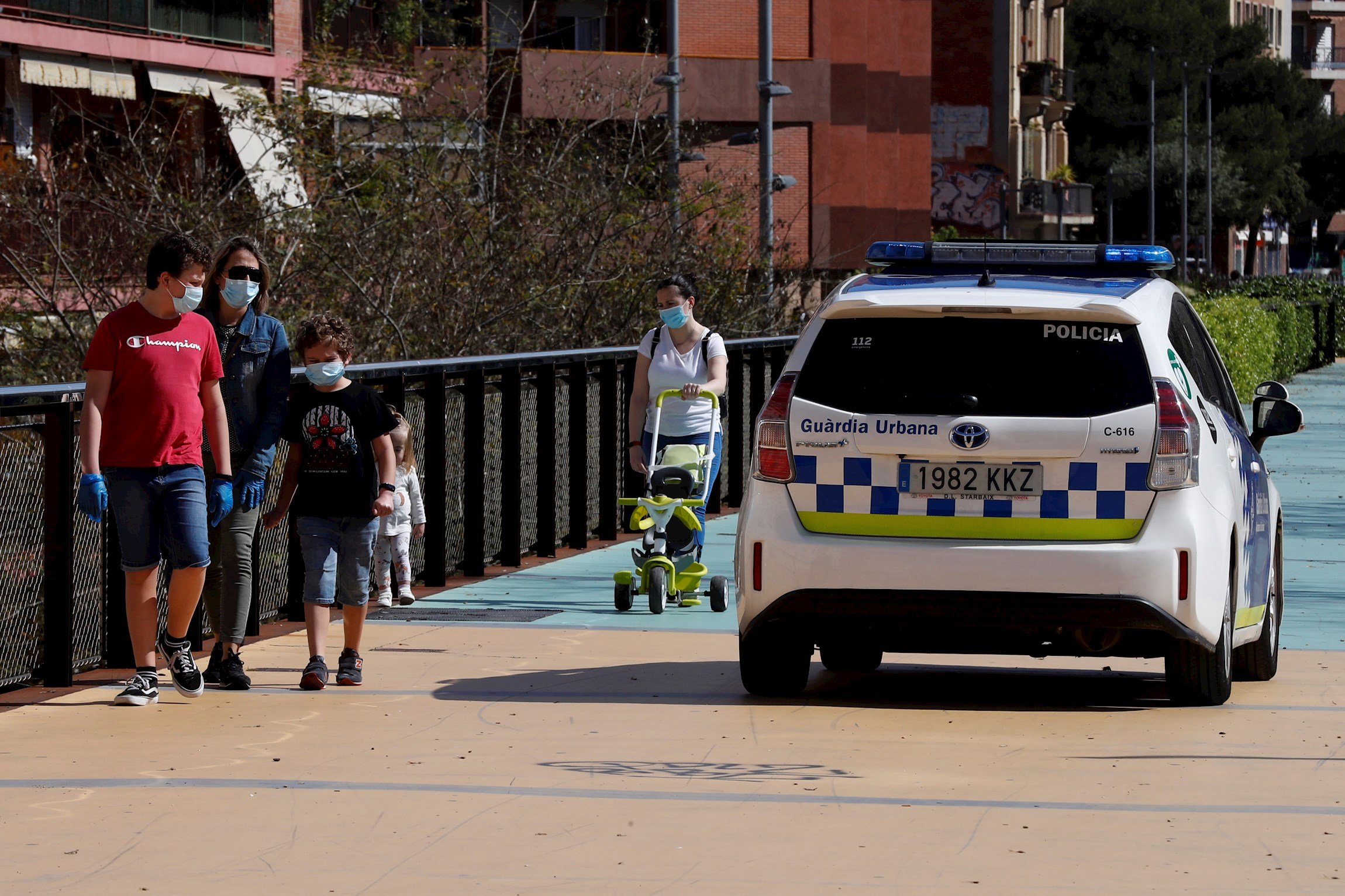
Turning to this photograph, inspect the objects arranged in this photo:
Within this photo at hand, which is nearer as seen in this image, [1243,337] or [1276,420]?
[1276,420]

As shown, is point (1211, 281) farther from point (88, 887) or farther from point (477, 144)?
point (88, 887)

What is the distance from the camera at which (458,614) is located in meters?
11.6

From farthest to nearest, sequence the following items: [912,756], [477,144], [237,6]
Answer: [237,6] → [477,144] → [912,756]

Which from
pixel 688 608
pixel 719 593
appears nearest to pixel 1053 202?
pixel 688 608

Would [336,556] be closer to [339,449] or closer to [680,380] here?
[339,449]

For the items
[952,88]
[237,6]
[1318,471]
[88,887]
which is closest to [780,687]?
[88,887]

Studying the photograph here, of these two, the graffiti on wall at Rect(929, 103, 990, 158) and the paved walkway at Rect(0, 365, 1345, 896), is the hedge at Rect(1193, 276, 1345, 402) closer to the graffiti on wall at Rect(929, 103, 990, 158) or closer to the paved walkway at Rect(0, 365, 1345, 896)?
the paved walkway at Rect(0, 365, 1345, 896)

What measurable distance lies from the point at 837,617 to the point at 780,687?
26.5 inches

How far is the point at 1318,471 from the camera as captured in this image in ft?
71.2

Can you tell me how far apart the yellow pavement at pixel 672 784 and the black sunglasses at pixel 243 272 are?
154 centimetres

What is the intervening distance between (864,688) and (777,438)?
1254mm

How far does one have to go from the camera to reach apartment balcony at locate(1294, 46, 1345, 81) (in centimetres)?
15375

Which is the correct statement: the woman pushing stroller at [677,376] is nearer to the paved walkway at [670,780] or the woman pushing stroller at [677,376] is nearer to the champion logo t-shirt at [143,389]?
the paved walkway at [670,780]

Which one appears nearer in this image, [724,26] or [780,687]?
[780,687]
